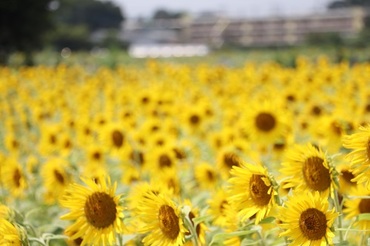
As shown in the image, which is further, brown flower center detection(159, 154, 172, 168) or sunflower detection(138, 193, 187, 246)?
brown flower center detection(159, 154, 172, 168)

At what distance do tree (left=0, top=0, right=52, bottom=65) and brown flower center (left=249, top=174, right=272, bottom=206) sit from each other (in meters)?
23.9

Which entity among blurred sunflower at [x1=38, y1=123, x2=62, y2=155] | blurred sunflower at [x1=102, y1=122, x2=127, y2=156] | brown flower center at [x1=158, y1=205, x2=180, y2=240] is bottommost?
blurred sunflower at [x1=38, y1=123, x2=62, y2=155]

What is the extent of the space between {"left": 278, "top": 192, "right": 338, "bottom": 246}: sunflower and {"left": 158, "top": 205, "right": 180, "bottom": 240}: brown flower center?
0.27 m

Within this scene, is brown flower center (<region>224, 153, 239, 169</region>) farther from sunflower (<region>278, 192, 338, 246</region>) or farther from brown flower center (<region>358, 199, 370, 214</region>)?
sunflower (<region>278, 192, 338, 246</region>)

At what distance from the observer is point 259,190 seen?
1.66 meters

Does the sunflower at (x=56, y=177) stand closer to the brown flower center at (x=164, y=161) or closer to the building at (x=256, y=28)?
the brown flower center at (x=164, y=161)

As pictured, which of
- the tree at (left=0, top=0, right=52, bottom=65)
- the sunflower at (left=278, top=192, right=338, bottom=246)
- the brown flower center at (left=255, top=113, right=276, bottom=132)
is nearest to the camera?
the sunflower at (left=278, top=192, right=338, bottom=246)

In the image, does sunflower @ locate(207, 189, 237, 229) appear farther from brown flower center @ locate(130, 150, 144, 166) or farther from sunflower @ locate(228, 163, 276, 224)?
brown flower center @ locate(130, 150, 144, 166)

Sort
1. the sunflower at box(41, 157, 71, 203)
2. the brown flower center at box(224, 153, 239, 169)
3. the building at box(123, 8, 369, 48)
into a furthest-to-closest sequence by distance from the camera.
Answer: the building at box(123, 8, 369, 48) → the sunflower at box(41, 157, 71, 203) → the brown flower center at box(224, 153, 239, 169)

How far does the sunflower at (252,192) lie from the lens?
1.63m

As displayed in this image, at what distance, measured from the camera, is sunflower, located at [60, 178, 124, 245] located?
175 centimetres

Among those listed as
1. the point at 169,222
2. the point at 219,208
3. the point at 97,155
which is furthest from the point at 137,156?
the point at 169,222

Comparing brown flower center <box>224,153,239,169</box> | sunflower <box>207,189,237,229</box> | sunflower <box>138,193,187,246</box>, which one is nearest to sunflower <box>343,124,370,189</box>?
sunflower <box>138,193,187,246</box>

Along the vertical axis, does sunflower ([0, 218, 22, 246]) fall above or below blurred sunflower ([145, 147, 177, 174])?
above
